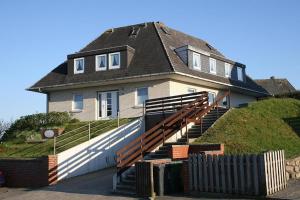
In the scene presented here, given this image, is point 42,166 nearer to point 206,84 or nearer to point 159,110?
point 159,110

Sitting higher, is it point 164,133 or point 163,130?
point 163,130

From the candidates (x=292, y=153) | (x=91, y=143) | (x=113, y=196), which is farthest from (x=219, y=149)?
(x=91, y=143)

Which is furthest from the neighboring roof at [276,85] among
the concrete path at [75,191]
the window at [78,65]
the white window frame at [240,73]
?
the concrete path at [75,191]

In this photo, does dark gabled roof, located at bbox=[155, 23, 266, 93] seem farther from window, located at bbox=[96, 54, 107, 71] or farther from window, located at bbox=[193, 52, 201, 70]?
window, located at bbox=[96, 54, 107, 71]

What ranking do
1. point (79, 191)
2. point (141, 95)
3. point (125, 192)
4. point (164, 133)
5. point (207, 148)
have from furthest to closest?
point (141, 95) → point (164, 133) → point (207, 148) → point (79, 191) → point (125, 192)

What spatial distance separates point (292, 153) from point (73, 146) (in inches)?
389

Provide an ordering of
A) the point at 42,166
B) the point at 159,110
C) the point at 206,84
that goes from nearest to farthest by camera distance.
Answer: the point at 42,166 < the point at 159,110 < the point at 206,84

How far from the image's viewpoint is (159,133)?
2016 centimetres

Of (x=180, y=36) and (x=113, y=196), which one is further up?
(x=180, y=36)

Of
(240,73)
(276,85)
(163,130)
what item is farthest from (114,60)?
(276,85)

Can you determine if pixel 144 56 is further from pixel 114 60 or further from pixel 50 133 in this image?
pixel 50 133

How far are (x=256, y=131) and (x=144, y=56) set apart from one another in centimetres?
1290

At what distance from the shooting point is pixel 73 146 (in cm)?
2042

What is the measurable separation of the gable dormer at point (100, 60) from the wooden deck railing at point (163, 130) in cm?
743
